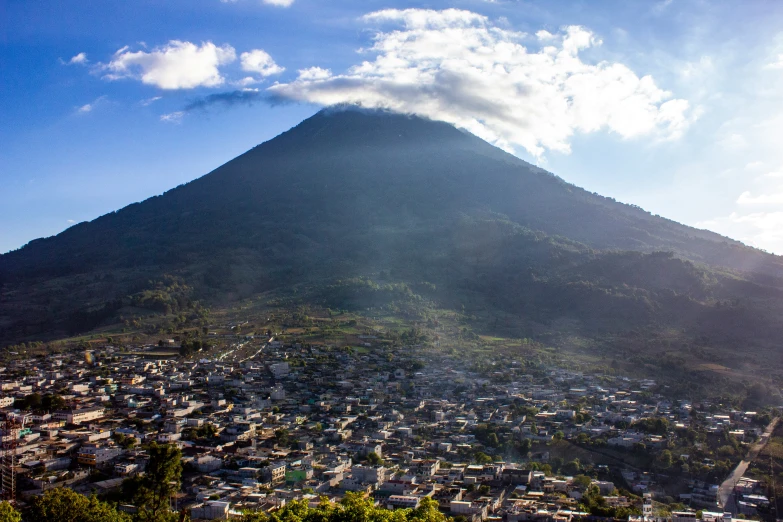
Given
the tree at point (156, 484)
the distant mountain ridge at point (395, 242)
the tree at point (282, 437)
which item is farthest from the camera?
the distant mountain ridge at point (395, 242)

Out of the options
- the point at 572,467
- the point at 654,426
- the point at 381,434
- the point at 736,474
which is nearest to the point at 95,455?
the point at 381,434

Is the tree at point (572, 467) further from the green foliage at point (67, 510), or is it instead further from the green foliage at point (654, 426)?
the green foliage at point (67, 510)

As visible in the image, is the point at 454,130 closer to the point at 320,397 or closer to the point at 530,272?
the point at 530,272

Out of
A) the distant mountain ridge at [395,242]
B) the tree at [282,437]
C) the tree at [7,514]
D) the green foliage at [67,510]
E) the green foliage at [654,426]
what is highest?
the distant mountain ridge at [395,242]

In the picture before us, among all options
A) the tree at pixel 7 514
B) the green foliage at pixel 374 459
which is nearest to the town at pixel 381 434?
the green foliage at pixel 374 459

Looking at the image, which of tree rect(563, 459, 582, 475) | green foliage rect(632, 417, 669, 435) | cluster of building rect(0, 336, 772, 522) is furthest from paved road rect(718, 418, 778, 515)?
tree rect(563, 459, 582, 475)

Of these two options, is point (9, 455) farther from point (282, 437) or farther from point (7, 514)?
point (282, 437)
